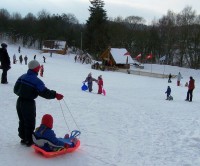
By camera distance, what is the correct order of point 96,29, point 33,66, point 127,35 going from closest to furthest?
point 33,66 → point 96,29 → point 127,35

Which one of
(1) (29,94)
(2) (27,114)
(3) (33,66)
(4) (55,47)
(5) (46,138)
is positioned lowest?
(5) (46,138)

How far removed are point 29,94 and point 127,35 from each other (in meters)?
80.8

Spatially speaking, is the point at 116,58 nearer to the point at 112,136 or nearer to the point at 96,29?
the point at 96,29

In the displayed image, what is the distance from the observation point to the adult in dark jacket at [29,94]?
21.5ft

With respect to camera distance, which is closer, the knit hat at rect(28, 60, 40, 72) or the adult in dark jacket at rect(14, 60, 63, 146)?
the adult in dark jacket at rect(14, 60, 63, 146)

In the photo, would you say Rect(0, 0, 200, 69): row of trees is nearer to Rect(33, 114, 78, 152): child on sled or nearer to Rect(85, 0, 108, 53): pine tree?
Rect(85, 0, 108, 53): pine tree

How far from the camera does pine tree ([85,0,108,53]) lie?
74.4 metres

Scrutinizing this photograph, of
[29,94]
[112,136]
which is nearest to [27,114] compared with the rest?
[29,94]

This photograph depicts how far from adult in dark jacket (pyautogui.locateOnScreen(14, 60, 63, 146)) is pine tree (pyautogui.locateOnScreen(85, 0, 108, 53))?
67.7m

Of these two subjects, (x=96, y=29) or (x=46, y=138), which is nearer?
(x=46, y=138)

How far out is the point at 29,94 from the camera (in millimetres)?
6590

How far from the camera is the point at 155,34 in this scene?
→ 8344 cm

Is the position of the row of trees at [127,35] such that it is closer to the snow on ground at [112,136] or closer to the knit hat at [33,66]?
the snow on ground at [112,136]

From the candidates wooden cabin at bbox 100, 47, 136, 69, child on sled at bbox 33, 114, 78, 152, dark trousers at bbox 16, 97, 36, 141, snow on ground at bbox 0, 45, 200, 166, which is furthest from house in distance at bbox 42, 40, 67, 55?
child on sled at bbox 33, 114, 78, 152
